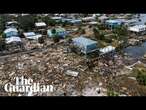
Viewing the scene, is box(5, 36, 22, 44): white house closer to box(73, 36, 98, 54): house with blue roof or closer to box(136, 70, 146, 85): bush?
box(73, 36, 98, 54): house with blue roof

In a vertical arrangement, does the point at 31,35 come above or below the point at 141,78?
above

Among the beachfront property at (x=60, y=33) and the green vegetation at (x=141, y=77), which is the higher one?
the beachfront property at (x=60, y=33)

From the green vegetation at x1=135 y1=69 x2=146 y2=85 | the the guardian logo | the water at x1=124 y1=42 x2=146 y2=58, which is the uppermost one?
the water at x1=124 y1=42 x2=146 y2=58

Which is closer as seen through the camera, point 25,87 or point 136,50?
point 25,87

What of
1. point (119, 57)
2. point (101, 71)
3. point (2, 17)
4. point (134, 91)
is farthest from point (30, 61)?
point (134, 91)

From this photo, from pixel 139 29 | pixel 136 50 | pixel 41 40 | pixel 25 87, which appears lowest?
pixel 25 87

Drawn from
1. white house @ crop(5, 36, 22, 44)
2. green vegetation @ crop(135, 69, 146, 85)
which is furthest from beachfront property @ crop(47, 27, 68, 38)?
green vegetation @ crop(135, 69, 146, 85)

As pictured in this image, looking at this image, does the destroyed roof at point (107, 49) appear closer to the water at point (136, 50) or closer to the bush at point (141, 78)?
the water at point (136, 50)

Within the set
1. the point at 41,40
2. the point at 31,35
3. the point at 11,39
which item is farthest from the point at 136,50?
the point at 11,39

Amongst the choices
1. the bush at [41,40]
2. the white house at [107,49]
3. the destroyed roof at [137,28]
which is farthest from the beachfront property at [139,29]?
the bush at [41,40]

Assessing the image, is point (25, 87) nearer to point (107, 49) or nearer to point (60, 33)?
point (60, 33)
